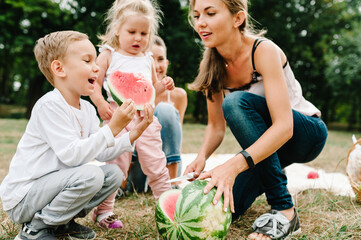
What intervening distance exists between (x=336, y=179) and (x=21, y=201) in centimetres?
353

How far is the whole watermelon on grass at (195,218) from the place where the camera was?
1814 mm

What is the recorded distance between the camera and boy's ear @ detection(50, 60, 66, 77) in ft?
7.04

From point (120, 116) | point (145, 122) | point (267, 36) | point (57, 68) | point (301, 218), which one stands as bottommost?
point (301, 218)

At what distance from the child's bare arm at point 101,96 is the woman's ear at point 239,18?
120 cm

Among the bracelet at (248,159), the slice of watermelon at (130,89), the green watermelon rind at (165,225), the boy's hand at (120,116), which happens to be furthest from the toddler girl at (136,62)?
the bracelet at (248,159)

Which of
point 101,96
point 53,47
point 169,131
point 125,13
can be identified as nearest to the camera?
point 53,47

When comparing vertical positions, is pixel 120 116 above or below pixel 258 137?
above

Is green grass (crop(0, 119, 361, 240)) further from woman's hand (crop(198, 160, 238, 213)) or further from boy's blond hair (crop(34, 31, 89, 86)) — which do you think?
boy's blond hair (crop(34, 31, 89, 86))

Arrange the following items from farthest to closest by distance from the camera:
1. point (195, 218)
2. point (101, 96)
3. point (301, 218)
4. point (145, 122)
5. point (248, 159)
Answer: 1. point (101, 96)
2. point (301, 218)
3. point (145, 122)
4. point (248, 159)
5. point (195, 218)

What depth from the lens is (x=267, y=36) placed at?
689 inches

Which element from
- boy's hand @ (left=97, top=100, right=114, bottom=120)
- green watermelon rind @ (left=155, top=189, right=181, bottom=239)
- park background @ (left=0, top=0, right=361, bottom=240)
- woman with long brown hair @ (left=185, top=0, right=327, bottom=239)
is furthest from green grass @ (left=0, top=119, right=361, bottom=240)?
boy's hand @ (left=97, top=100, right=114, bottom=120)

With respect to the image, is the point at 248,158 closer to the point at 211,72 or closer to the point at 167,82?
the point at 211,72

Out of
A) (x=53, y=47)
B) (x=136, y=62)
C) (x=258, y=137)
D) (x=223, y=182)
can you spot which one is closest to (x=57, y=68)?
(x=53, y=47)

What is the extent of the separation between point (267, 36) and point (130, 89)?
1642cm
